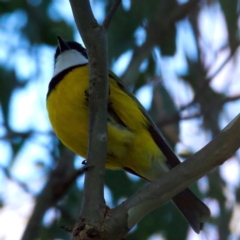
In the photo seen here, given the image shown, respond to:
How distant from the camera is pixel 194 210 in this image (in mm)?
2566

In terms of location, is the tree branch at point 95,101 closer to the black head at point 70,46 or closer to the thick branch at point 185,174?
the thick branch at point 185,174

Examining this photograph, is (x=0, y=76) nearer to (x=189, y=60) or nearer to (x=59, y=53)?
(x=59, y=53)

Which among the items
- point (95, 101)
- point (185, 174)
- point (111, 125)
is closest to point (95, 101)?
point (95, 101)

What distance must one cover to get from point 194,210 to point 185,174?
0.89 metres

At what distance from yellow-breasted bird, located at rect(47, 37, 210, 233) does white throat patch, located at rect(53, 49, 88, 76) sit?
0.25m

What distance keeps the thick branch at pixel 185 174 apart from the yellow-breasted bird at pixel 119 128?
83 cm

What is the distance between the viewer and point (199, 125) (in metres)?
3.93

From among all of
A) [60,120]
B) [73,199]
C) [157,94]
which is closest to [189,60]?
[157,94]

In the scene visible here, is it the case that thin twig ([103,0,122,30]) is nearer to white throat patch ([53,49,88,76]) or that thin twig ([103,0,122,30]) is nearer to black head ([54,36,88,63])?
white throat patch ([53,49,88,76])

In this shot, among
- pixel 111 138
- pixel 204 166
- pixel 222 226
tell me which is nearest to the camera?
pixel 204 166

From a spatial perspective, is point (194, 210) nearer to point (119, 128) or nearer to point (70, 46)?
point (119, 128)

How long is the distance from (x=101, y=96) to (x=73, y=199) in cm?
183

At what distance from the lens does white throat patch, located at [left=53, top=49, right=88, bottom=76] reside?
319cm

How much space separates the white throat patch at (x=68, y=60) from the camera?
10.5 ft
